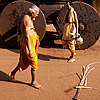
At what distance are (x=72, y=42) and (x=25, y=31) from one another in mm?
2179

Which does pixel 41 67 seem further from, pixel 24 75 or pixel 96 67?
pixel 96 67

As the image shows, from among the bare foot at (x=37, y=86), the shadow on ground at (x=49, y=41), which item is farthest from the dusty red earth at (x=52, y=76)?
the shadow on ground at (x=49, y=41)

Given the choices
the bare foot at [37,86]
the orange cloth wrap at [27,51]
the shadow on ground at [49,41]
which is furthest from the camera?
the shadow on ground at [49,41]

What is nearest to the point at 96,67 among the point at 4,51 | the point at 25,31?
the point at 25,31

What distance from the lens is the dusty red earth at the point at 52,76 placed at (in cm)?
353

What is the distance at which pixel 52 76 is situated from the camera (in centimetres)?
431

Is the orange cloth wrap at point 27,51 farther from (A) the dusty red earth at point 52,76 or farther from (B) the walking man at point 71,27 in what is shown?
(B) the walking man at point 71,27

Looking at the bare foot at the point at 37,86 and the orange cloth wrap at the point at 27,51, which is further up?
the orange cloth wrap at the point at 27,51

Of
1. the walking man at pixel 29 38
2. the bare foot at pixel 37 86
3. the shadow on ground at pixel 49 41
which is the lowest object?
the bare foot at pixel 37 86

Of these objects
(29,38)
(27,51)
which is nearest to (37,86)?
(27,51)

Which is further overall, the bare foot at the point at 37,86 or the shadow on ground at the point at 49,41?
the shadow on ground at the point at 49,41

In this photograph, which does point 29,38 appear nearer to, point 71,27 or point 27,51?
point 27,51

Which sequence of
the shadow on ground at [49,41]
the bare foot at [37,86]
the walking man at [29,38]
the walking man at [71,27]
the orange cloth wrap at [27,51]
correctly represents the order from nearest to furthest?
the walking man at [29,38]
the orange cloth wrap at [27,51]
the bare foot at [37,86]
the walking man at [71,27]
the shadow on ground at [49,41]

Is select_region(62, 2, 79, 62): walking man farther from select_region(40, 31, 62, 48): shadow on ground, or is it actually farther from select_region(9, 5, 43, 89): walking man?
select_region(9, 5, 43, 89): walking man
